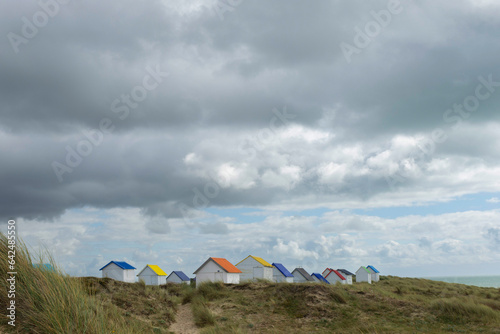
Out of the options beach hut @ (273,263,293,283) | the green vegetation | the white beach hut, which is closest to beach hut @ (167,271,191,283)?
the white beach hut

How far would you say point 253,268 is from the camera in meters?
51.7

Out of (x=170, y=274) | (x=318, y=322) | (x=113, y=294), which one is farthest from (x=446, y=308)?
(x=170, y=274)

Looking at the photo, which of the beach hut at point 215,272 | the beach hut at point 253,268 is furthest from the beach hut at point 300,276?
the beach hut at point 215,272

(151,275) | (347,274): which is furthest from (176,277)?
(347,274)

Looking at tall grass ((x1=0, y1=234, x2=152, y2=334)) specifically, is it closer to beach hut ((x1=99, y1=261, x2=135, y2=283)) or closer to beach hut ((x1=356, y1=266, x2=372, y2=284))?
beach hut ((x1=99, y1=261, x2=135, y2=283))

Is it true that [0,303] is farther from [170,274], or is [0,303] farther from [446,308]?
[170,274]

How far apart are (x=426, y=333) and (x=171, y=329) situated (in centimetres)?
1398

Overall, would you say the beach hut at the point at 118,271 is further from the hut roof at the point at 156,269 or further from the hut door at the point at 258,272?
the hut door at the point at 258,272

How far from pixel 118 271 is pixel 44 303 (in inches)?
1649

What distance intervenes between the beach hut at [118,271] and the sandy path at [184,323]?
20.1 metres

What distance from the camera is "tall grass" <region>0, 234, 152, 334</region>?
7.01 metres

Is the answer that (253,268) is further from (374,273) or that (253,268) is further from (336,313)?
(374,273)

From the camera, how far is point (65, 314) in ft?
23.7

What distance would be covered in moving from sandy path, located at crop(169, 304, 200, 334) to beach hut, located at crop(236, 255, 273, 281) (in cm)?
2339
